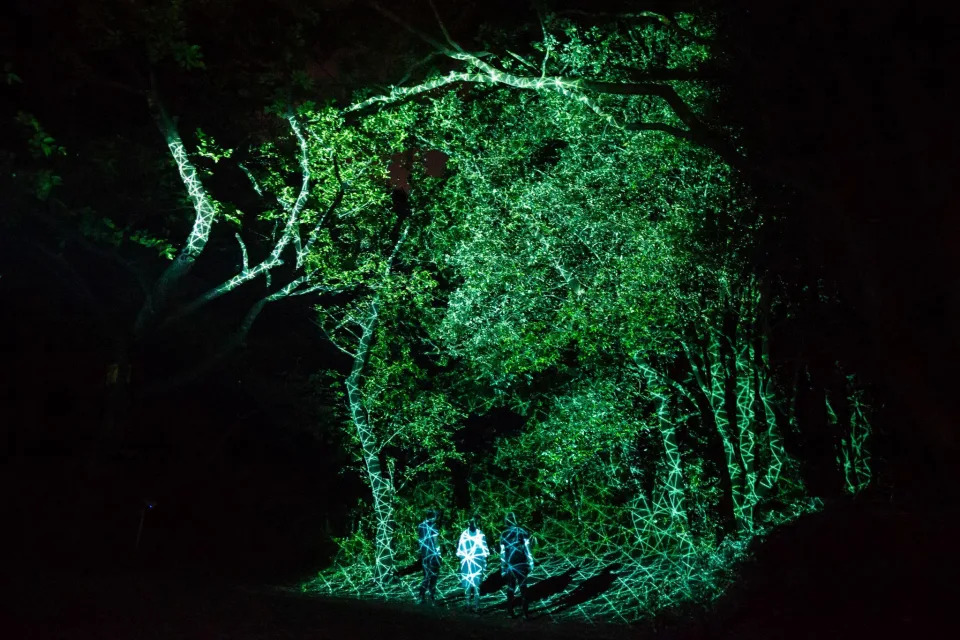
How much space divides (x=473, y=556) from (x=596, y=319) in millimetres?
5018

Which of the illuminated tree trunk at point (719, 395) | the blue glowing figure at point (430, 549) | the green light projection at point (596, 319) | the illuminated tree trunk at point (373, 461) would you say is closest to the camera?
the green light projection at point (596, 319)

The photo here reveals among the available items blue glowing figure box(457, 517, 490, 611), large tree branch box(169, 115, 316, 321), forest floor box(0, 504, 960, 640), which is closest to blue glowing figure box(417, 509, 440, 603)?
blue glowing figure box(457, 517, 490, 611)

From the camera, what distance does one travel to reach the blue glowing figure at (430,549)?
51.7ft

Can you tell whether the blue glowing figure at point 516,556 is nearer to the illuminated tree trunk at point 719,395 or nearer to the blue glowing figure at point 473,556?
the blue glowing figure at point 473,556

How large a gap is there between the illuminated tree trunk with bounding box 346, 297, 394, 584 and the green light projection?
0.16ft

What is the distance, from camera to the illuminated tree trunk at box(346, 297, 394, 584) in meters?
19.1

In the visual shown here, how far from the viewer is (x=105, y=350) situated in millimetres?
20297

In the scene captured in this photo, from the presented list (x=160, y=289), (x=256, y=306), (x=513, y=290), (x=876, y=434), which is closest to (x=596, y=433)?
(x=513, y=290)

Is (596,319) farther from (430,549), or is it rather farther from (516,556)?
(430,549)

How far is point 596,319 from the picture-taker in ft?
46.2

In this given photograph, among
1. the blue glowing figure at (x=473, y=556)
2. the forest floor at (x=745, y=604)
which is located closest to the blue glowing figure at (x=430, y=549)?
the blue glowing figure at (x=473, y=556)

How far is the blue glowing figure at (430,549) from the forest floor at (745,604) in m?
2.28

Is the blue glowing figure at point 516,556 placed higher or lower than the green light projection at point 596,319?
lower

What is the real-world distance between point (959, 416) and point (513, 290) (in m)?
8.27
